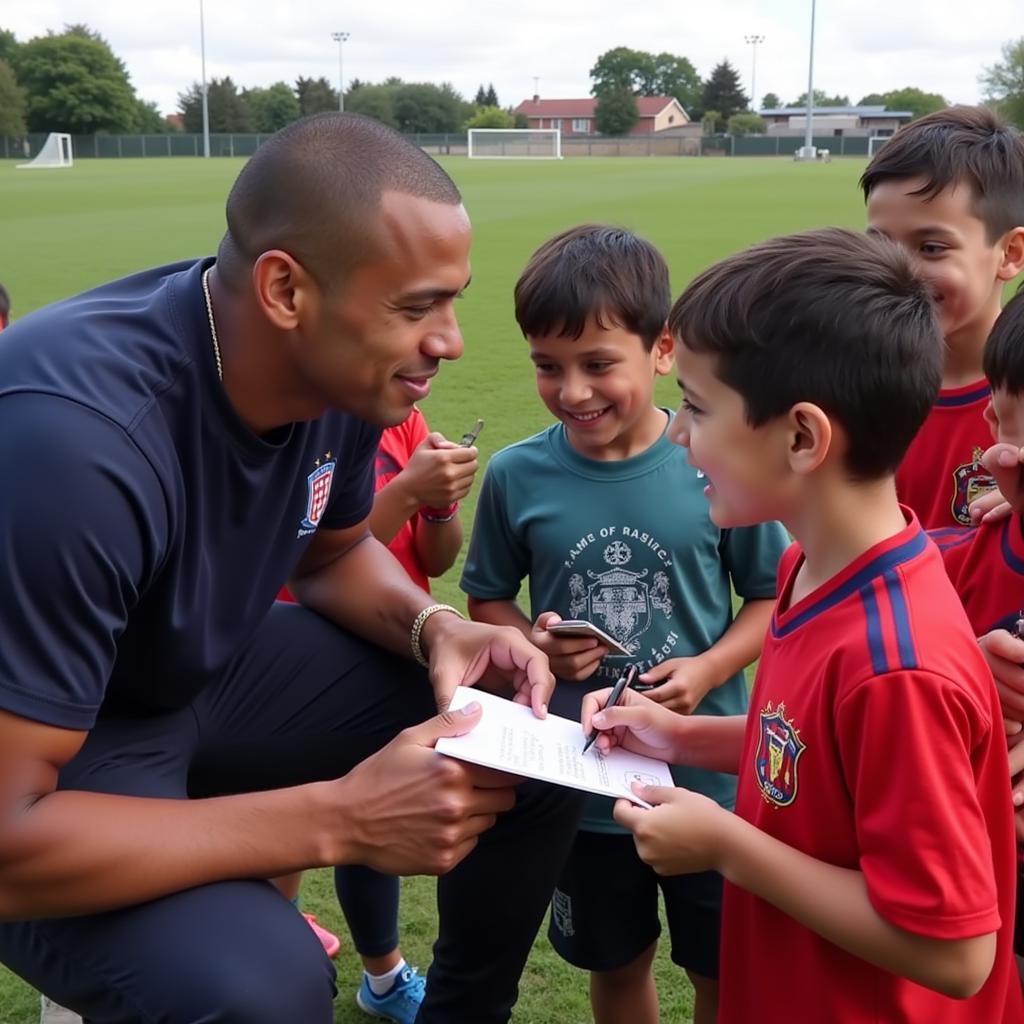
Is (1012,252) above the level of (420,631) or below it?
above

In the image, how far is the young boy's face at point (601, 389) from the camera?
110 inches

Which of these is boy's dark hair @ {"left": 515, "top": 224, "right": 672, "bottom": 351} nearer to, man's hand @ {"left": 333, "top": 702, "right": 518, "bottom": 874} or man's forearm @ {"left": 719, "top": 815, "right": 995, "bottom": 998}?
man's hand @ {"left": 333, "top": 702, "right": 518, "bottom": 874}

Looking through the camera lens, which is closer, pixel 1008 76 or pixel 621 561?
pixel 621 561

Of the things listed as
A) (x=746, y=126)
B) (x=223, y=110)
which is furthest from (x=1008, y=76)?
(x=223, y=110)

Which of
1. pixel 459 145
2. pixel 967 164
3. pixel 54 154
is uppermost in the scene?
pixel 459 145

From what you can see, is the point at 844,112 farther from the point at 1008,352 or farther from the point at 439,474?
the point at 1008,352

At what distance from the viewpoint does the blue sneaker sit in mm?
3059

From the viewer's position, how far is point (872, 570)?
1776 millimetres

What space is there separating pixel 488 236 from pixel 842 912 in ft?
62.9

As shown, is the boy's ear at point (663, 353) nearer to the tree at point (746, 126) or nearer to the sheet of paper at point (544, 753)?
the sheet of paper at point (544, 753)

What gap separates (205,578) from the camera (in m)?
2.47

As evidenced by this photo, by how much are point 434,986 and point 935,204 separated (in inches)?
90.6

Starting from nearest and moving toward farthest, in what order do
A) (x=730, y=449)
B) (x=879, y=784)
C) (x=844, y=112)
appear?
(x=879, y=784), (x=730, y=449), (x=844, y=112)

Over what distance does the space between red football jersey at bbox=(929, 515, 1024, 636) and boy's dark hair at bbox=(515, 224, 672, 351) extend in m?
0.93
